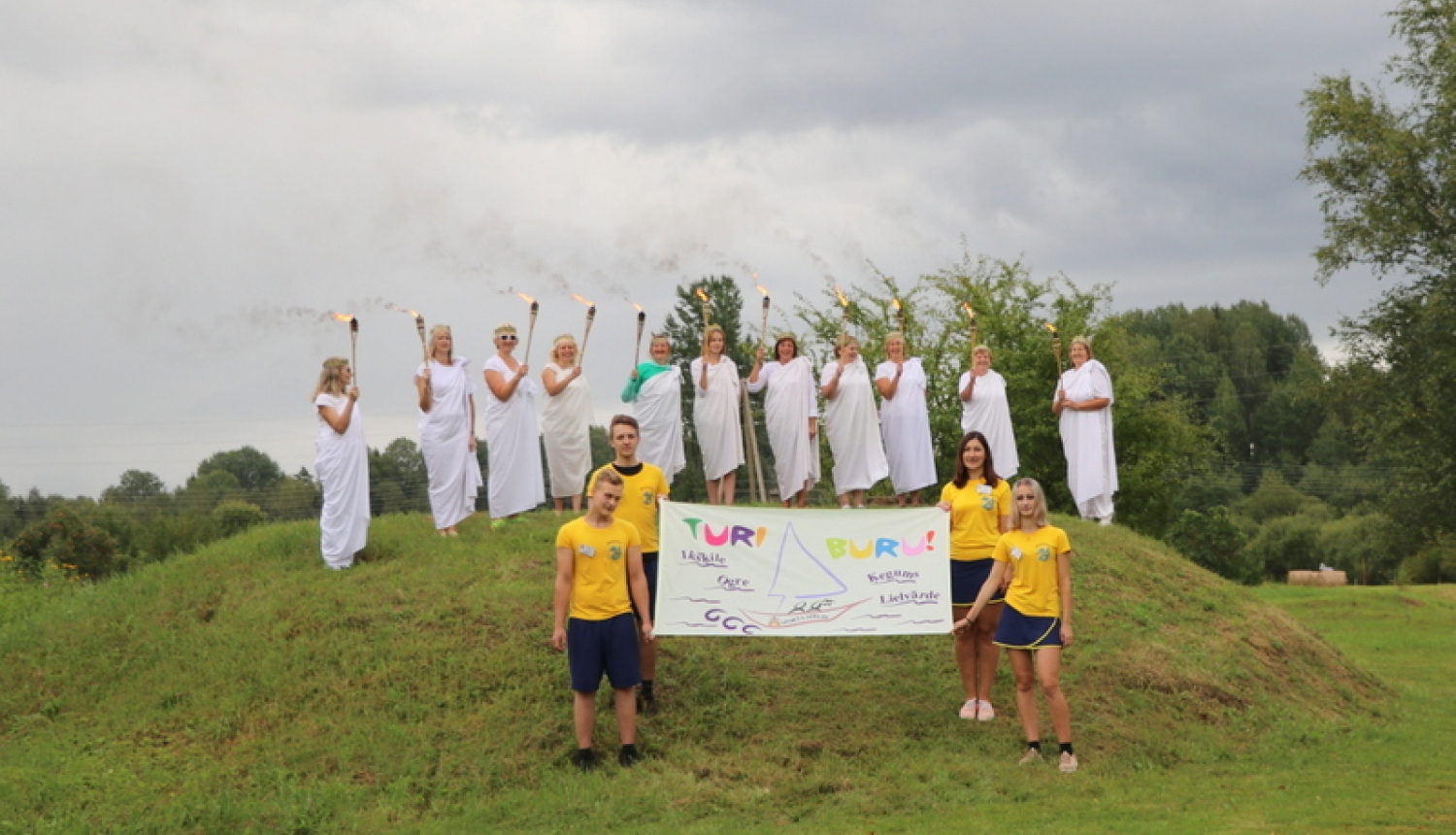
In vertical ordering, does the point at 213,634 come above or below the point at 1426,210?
below

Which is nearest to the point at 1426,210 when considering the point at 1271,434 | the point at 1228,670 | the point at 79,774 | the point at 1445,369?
the point at 1445,369

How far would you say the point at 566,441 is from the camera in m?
17.8

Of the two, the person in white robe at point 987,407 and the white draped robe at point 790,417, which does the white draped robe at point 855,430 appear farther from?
the person in white robe at point 987,407

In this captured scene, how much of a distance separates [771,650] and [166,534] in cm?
2834

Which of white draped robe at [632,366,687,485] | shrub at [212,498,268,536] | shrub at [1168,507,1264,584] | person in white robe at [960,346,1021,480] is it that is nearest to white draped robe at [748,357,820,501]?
white draped robe at [632,366,687,485]

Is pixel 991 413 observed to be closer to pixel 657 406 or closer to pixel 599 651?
pixel 657 406

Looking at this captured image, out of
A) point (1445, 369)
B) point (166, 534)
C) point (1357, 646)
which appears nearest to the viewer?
point (1357, 646)

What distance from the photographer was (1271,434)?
9125 cm

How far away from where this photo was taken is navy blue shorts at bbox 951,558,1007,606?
1196cm

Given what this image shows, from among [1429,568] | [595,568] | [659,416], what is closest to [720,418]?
[659,416]

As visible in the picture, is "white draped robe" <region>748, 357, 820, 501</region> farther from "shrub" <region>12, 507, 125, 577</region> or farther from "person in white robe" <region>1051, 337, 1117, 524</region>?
"shrub" <region>12, 507, 125, 577</region>

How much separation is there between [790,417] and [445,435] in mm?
4311

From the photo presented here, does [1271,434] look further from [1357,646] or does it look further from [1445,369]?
[1357,646]

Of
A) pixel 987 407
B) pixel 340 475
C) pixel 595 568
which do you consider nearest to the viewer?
pixel 595 568
